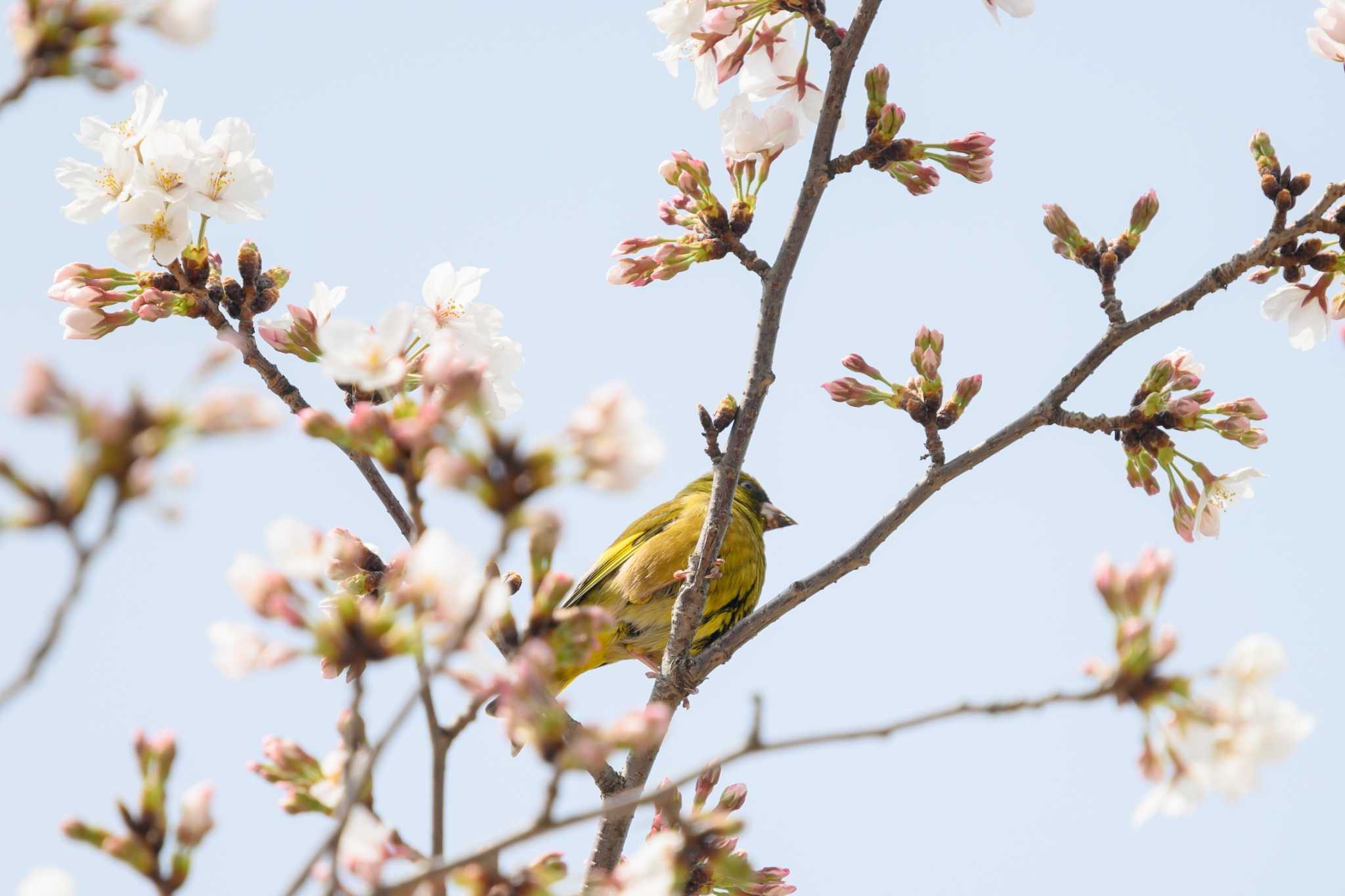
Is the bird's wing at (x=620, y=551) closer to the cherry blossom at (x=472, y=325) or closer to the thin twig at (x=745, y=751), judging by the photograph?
the cherry blossom at (x=472, y=325)

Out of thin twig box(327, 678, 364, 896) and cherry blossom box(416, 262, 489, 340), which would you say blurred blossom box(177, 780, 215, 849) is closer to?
thin twig box(327, 678, 364, 896)

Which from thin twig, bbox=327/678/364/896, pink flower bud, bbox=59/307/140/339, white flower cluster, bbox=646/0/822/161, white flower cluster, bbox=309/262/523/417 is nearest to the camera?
thin twig, bbox=327/678/364/896

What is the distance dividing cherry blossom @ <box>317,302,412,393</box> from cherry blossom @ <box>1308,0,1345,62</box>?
120 inches

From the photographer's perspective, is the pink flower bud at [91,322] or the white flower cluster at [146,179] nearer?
the white flower cluster at [146,179]

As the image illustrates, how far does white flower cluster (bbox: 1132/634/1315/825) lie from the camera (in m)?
1.91

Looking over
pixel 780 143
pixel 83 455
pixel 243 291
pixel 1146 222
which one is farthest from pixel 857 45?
pixel 83 455

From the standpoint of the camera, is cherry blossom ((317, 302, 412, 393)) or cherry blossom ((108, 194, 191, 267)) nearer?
cherry blossom ((317, 302, 412, 393))

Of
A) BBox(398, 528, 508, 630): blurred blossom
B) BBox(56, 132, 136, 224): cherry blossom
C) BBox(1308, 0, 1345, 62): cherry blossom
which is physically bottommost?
BBox(398, 528, 508, 630): blurred blossom

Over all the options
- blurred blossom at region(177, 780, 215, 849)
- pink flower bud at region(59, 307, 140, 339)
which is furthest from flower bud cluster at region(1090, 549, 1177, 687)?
pink flower bud at region(59, 307, 140, 339)

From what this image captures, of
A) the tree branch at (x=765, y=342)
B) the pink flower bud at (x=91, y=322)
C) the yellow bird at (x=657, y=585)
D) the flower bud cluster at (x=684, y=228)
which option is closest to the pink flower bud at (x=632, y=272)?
the flower bud cluster at (x=684, y=228)

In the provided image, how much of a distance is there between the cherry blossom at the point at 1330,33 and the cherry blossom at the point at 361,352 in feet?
10.0

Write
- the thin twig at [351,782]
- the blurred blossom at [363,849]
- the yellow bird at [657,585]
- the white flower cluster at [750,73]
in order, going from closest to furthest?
the thin twig at [351,782] → the blurred blossom at [363,849] → the white flower cluster at [750,73] → the yellow bird at [657,585]

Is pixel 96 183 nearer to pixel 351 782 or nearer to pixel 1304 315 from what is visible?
pixel 351 782

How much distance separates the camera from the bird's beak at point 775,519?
272 inches
